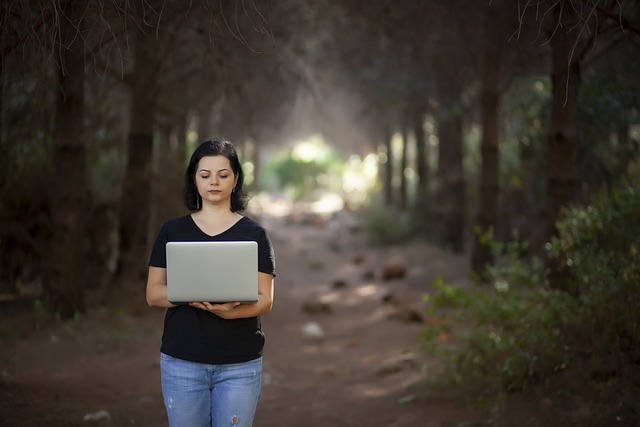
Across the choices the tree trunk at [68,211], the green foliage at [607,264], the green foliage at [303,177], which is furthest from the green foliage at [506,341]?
the green foliage at [303,177]

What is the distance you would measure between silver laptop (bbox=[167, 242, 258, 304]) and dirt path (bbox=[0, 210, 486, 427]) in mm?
2456

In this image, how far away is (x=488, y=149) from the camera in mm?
11000

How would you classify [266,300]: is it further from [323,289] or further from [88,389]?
[323,289]

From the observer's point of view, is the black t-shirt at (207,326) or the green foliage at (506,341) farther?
the green foliage at (506,341)

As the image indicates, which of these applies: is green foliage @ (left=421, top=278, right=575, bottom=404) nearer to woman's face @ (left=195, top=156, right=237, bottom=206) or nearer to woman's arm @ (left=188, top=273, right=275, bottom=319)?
woman's arm @ (left=188, top=273, right=275, bottom=319)

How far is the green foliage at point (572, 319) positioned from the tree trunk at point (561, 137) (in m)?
0.51

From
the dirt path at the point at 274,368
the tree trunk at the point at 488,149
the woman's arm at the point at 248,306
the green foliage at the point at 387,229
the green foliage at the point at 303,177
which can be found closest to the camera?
the woman's arm at the point at 248,306

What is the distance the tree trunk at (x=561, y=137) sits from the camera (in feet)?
20.7

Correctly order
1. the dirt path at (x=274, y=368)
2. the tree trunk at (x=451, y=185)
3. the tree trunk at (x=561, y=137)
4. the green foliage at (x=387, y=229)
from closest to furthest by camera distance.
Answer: the dirt path at (x=274, y=368) → the tree trunk at (x=561, y=137) → the tree trunk at (x=451, y=185) → the green foliage at (x=387, y=229)

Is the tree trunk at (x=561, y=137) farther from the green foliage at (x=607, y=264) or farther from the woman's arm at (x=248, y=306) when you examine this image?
the woman's arm at (x=248, y=306)

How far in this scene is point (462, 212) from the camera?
51.5 ft

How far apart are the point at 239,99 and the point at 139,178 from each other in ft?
5.78

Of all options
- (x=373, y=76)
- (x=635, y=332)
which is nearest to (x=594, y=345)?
(x=635, y=332)

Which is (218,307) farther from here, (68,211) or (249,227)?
(68,211)
